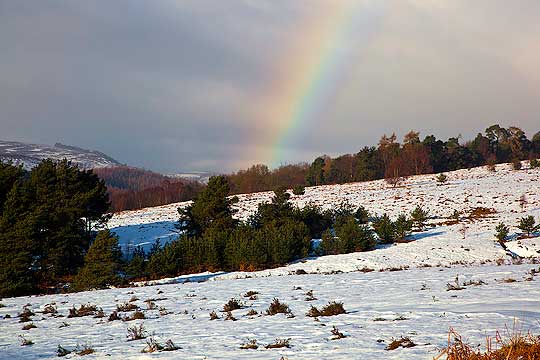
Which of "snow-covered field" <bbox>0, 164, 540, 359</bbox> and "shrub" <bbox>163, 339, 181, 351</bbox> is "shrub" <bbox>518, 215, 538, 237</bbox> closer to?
"snow-covered field" <bbox>0, 164, 540, 359</bbox>

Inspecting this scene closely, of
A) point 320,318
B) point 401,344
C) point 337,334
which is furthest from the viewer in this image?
point 320,318

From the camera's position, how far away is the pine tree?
21891mm

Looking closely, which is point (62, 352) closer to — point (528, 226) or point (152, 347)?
point (152, 347)

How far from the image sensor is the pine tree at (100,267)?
71.8ft

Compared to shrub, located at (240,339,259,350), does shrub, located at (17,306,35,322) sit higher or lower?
lower

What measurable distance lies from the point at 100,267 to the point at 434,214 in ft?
109

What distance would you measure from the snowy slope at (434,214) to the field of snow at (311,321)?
9829 mm

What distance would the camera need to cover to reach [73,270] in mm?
28688

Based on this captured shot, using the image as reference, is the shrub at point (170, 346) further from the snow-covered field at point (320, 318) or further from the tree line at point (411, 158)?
the tree line at point (411, 158)

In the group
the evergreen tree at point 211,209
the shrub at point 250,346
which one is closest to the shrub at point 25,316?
the shrub at point 250,346

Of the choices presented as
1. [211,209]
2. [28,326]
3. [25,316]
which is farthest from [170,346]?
[211,209]

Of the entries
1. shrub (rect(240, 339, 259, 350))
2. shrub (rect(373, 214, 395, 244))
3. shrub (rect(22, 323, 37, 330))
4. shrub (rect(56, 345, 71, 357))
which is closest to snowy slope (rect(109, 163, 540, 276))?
shrub (rect(373, 214, 395, 244))

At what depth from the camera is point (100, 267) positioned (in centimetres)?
2206

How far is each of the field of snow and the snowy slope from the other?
983cm
